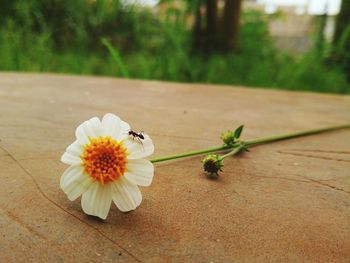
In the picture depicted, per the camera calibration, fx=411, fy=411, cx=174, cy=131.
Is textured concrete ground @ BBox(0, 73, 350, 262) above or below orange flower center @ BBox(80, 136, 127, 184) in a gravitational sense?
below

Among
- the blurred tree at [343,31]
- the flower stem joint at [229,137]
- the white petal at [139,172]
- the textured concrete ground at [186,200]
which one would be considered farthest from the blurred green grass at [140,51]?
the white petal at [139,172]

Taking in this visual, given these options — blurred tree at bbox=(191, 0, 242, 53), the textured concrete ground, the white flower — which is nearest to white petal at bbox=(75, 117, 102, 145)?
the white flower

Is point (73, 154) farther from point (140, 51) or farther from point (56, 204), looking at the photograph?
Result: point (140, 51)

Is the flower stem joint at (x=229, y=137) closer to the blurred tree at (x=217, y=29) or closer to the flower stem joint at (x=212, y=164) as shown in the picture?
the flower stem joint at (x=212, y=164)

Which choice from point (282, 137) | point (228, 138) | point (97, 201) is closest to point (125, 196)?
point (97, 201)

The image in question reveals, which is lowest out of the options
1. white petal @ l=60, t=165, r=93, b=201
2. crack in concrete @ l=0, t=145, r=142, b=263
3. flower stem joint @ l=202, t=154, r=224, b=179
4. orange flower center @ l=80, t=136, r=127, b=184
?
crack in concrete @ l=0, t=145, r=142, b=263

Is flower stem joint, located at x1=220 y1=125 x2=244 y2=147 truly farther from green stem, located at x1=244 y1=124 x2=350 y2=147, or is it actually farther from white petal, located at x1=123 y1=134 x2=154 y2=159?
white petal, located at x1=123 y1=134 x2=154 y2=159
